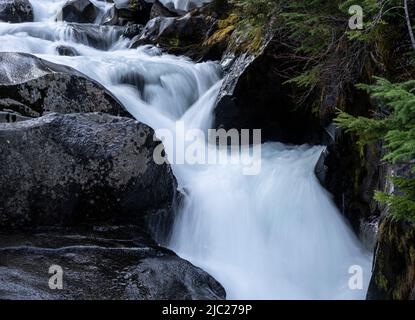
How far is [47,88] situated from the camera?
7.18 metres

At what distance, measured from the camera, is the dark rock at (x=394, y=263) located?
3.86m

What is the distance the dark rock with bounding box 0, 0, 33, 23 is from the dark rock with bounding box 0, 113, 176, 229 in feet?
41.1

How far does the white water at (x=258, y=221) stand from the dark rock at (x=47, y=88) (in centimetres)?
124

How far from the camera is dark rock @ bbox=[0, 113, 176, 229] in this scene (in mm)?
5570

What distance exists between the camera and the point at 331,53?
6.21m

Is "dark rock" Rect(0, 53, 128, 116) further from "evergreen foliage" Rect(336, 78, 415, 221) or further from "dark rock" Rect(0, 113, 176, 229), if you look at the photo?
"evergreen foliage" Rect(336, 78, 415, 221)

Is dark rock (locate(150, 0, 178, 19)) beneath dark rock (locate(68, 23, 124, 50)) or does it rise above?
above

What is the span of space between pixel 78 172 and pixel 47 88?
200cm

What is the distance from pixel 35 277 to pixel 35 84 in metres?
3.78

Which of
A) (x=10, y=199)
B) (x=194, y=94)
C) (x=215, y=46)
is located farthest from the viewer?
(x=215, y=46)

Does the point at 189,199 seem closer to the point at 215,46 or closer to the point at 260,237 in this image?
the point at 260,237

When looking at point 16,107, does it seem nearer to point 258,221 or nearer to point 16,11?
point 258,221

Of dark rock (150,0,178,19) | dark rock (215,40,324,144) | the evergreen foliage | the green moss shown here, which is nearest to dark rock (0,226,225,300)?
the green moss
